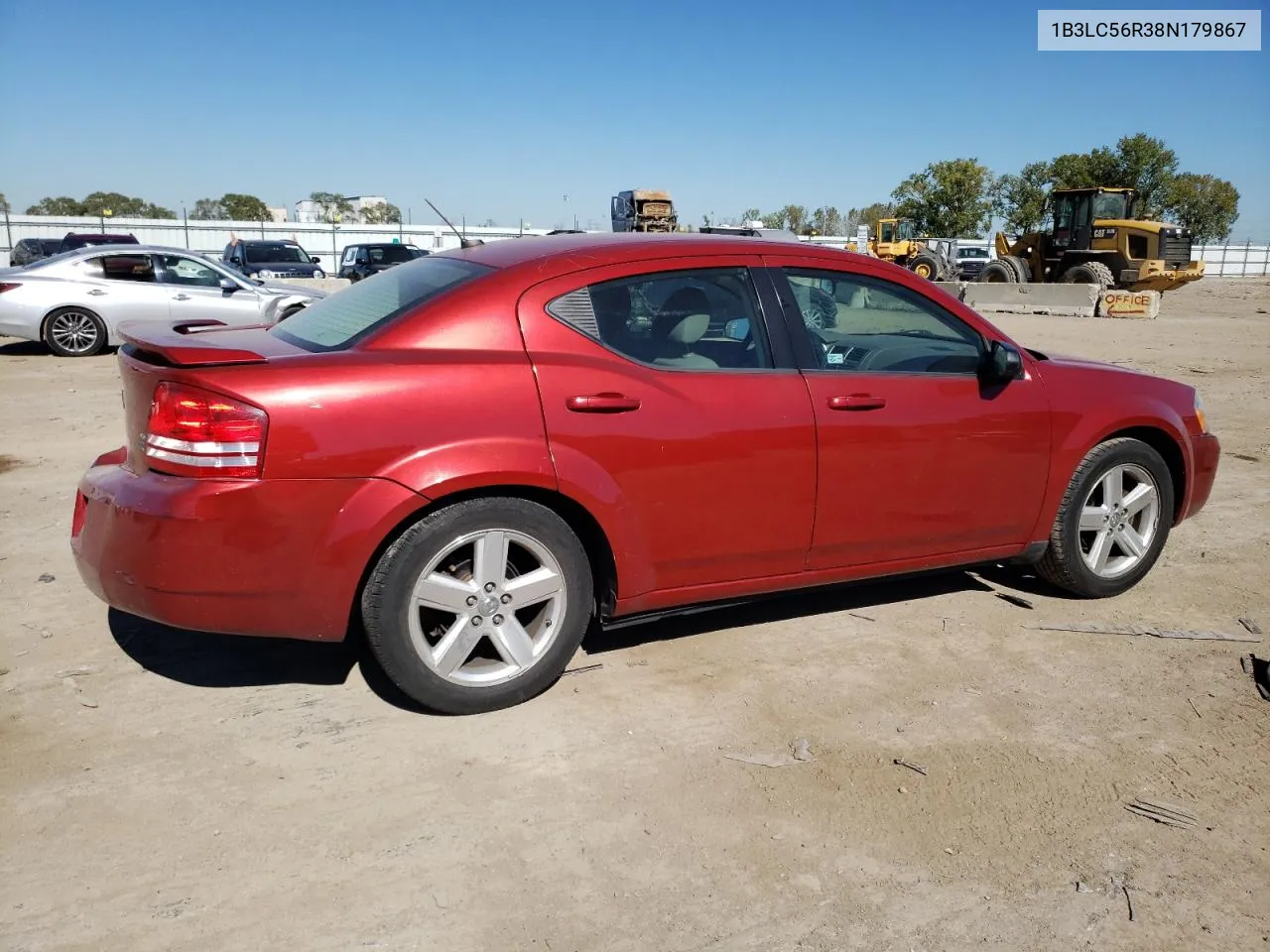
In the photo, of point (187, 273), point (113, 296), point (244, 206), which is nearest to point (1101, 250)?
point (187, 273)

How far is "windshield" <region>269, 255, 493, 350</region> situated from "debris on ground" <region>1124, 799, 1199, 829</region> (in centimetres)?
274

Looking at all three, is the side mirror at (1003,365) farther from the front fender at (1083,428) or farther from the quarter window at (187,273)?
the quarter window at (187,273)

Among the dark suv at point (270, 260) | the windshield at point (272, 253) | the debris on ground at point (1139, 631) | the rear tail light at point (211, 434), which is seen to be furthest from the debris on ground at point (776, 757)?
the windshield at point (272, 253)

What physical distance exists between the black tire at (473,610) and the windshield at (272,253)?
25.3m

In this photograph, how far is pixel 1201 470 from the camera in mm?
4879

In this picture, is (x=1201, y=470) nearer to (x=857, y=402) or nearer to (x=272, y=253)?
(x=857, y=402)

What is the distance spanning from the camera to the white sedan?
12.7 meters

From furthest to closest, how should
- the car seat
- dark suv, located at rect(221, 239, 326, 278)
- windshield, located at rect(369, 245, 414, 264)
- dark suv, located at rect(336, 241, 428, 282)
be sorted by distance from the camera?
windshield, located at rect(369, 245, 414, 264) < dark suv, located at rect(336, 241, 428, 282) < dark suv, located at rect(221, 239, 326, 278) < the car seat

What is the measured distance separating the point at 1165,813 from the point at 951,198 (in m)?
61.0

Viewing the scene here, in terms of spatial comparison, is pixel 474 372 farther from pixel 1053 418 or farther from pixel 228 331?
pixel 1053 418

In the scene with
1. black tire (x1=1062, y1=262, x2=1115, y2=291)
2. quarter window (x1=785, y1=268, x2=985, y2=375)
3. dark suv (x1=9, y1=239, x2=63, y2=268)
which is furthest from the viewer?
dark suv (x1=9, y1=239, x2=63, y2=268)

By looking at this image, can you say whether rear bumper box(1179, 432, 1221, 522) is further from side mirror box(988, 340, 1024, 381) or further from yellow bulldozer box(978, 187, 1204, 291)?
yellow bulldozer box(978, 187, 1204, 291)

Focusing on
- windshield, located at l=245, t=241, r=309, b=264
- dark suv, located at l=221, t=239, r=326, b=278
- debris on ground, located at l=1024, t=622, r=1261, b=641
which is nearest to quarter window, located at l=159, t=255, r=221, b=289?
debris on ground, located at l=1024, t=622, r=1261, b=641

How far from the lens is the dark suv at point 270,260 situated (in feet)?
85.3
